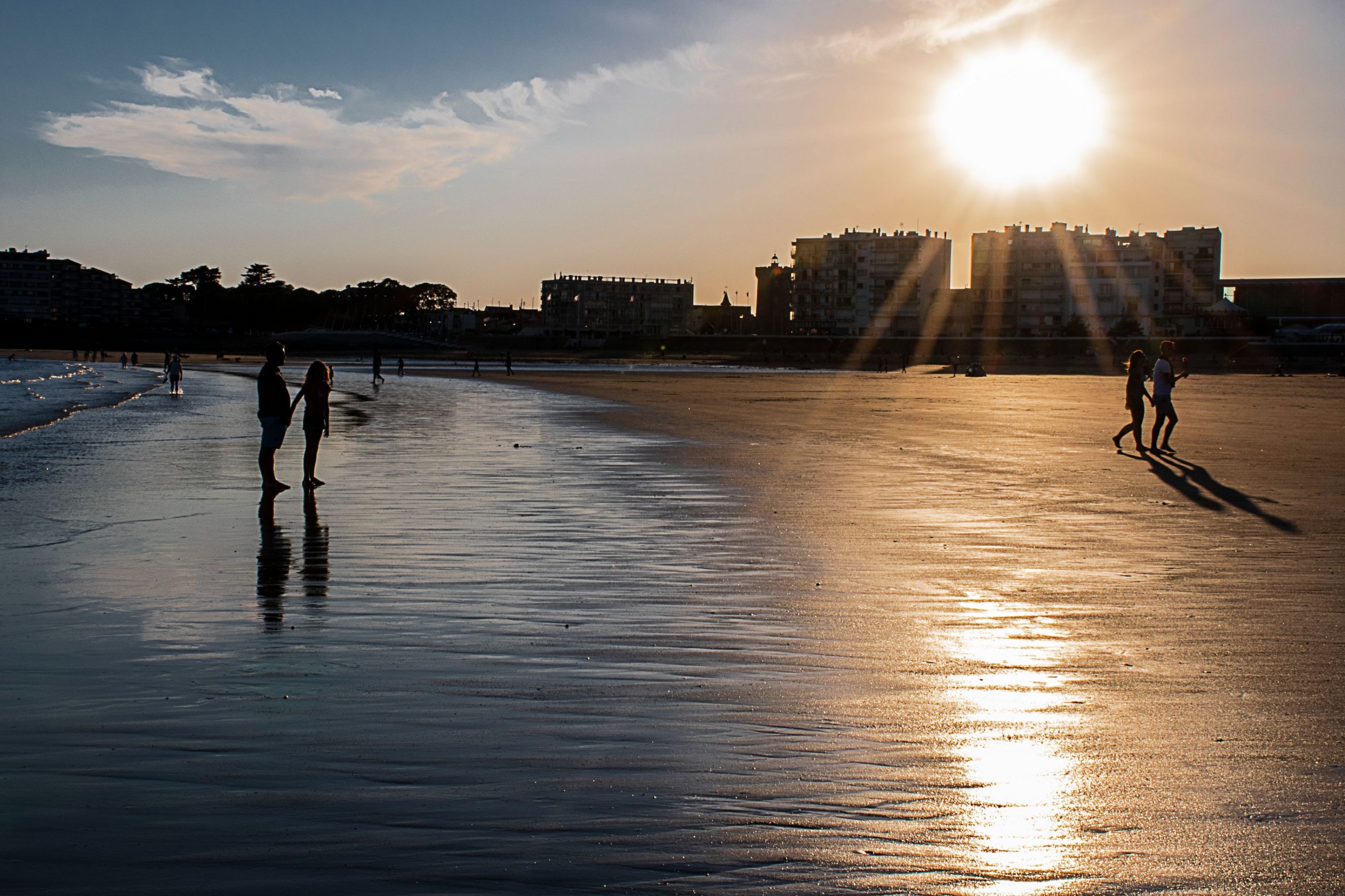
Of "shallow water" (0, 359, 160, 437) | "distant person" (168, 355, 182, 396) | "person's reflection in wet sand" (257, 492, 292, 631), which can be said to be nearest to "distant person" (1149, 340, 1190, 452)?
"person's reflection in wet sand" (257, 492, 292, 631)

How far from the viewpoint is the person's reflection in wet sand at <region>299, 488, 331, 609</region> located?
7.80 m

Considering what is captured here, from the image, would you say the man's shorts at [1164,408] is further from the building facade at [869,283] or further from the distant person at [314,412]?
the building facade at [869,283]

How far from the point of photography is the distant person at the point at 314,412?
1432cm

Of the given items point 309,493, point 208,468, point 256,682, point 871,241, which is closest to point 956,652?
point 256,682

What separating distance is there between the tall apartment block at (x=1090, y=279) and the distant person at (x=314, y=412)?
150121 millimetres

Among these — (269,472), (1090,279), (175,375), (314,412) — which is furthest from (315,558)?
(1090,279)

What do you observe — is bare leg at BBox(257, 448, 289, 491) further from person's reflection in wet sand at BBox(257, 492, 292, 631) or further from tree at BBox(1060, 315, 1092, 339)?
tree at BBox(1060, 315, 1092, 339)

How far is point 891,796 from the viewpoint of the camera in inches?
165

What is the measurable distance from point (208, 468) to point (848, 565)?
10985 mm

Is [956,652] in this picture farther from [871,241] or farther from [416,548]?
[871,241]

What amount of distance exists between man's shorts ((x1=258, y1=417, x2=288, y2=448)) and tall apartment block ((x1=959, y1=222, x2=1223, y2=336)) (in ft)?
497

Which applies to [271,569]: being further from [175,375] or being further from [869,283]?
[869,283]

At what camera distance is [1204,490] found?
14344mm

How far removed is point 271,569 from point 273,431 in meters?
5.42
